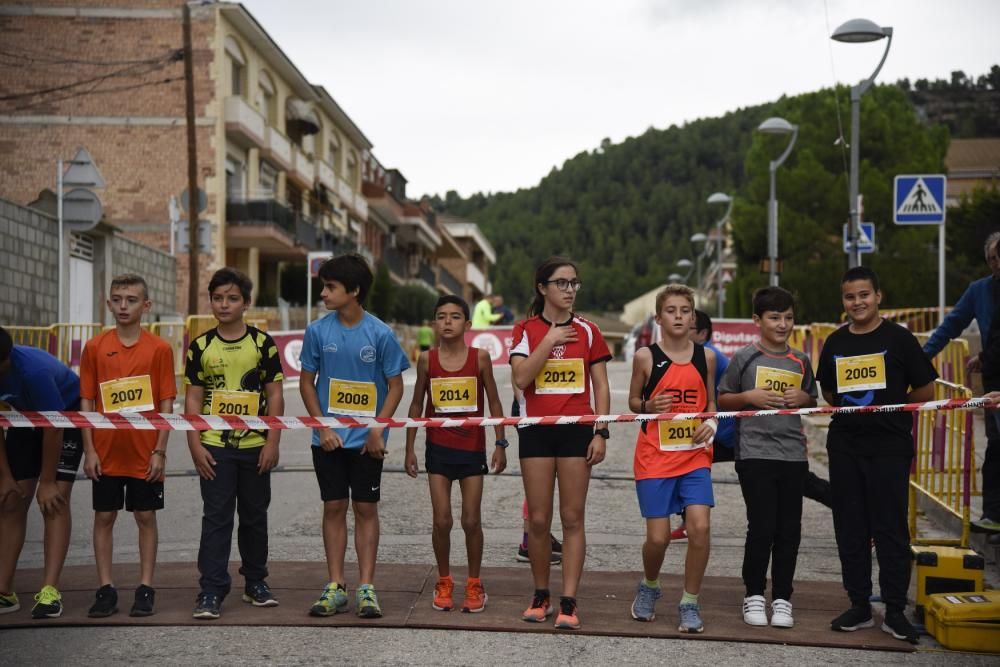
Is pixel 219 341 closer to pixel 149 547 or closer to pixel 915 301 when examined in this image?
pixel 149 547

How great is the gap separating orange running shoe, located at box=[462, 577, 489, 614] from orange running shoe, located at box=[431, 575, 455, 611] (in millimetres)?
83

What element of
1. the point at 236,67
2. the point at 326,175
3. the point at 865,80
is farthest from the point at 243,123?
the point at 865,80

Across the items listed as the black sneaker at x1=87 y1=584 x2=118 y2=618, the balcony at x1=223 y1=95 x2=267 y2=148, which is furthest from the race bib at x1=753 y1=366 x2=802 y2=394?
the balcony at x1=223 y1=95 x2=267 y2=148

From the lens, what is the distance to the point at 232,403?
6488 millimetres

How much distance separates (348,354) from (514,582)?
175 cm

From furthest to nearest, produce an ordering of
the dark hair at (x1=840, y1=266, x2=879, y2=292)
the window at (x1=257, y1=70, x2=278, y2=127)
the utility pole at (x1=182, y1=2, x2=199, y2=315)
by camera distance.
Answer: the window at (x1=257, y1=70, x2=278, y2=127), the utility pole at (x1=182, y1=2, x2=199, y2=315), the dark hair at (x1=840, y1=266, x2=879, y2=292)

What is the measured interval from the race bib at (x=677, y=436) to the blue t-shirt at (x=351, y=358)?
1373 millimetres

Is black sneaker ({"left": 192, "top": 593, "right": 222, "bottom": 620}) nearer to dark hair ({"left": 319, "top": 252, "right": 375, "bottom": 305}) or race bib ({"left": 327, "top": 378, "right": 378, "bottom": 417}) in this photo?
race bib ({"left": 327, "top": 378, "right": 378, "bottom": 417})

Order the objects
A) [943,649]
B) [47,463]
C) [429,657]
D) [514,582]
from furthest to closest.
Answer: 1. [514,582]
2. [47,463]
3. [943,649]
4. [429,657]

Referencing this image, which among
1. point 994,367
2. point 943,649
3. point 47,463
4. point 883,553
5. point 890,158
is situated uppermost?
point 890,158

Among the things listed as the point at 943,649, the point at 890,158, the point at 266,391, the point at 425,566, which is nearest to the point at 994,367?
the point at 943,649

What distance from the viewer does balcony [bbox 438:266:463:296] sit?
274 feet

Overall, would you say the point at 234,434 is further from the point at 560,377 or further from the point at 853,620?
the point at 853,620

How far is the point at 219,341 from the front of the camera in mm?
6566
